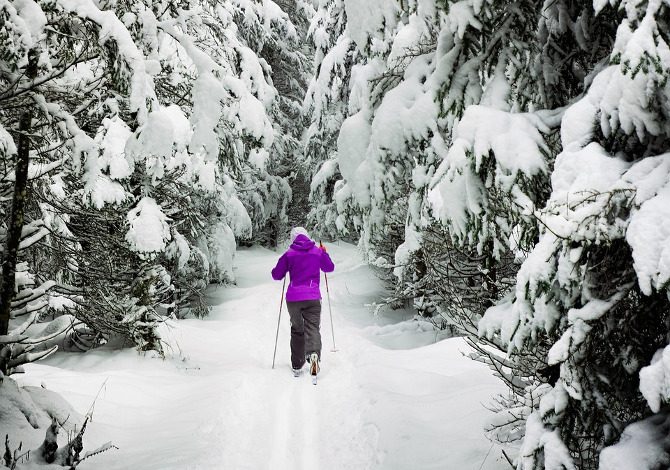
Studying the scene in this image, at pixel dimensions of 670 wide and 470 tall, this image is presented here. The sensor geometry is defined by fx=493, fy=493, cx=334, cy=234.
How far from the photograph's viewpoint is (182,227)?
12086mm

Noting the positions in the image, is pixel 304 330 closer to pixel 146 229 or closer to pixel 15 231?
pixel 146 229

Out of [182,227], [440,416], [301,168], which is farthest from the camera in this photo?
[301,168]

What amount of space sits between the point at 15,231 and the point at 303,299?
409cm

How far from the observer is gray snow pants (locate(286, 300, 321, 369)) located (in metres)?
7.45

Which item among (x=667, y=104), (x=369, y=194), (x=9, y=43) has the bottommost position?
(x=369, y=194)

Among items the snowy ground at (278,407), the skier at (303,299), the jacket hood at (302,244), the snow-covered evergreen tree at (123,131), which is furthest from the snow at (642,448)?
the jacket hood at (302,244)

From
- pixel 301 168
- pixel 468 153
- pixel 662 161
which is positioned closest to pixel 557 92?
pixel 468 153

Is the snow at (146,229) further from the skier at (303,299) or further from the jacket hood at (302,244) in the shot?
the jacket hood at (302,244)

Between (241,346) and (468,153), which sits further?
(241,346)

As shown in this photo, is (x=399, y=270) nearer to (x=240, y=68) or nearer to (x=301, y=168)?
(x=240, y=68)

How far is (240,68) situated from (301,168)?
13.3 metres

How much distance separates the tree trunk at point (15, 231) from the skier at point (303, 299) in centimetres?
378

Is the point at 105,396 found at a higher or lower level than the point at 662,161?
lower

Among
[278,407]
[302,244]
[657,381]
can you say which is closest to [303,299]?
[302,244]
